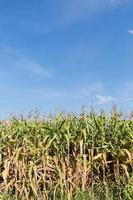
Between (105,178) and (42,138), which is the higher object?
(42,138)

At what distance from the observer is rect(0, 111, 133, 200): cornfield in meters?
11.2

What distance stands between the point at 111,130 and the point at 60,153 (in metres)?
1.15

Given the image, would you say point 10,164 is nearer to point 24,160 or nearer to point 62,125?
point 24,160

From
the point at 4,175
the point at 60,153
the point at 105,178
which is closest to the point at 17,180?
the point at 4,175

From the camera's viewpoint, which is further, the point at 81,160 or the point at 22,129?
the point at 22,129

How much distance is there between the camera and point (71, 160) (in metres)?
11.6

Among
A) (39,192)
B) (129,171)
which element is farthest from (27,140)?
(129,171)

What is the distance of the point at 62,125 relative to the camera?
11766 millimetres

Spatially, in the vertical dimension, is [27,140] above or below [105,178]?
above

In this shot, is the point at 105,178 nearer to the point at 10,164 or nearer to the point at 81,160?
the point at 81,160

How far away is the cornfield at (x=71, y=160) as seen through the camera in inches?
442

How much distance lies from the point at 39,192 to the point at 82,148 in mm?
1241

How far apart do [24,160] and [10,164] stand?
380 millimetres

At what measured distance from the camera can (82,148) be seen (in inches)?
455
